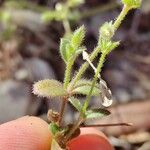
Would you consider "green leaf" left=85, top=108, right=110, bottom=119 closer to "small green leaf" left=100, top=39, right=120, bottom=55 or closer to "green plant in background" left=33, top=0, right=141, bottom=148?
"green plant in background" left=33, top=0, right=141, bottom=148

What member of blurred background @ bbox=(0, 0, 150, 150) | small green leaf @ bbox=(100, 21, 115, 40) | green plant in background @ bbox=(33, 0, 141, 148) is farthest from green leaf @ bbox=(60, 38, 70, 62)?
blurred background @ bbox=(0, 0, 150, 150)

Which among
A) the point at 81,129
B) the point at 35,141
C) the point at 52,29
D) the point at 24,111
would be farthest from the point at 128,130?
the point at 52,29

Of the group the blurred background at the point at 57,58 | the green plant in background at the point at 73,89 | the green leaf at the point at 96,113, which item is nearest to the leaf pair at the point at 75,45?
the green plant in background at the point at 73,89

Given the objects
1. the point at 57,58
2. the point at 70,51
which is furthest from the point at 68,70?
the point at 57,58

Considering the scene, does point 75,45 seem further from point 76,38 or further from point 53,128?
point 53,128

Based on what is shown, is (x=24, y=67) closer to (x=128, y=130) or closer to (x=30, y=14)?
(x=30, y=14)

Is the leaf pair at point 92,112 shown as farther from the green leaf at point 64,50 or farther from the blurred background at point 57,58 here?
the blurred background at point 57,58
